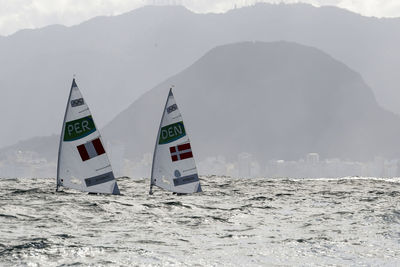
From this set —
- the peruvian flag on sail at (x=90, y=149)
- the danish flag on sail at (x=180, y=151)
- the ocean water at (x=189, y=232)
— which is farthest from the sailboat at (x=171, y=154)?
the peruvian flag on sail at (x=90, y=149)

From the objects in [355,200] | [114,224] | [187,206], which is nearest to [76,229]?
[114,224]

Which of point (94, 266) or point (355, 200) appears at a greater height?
point (94, 266)

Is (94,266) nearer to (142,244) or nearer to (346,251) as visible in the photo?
(142,244)

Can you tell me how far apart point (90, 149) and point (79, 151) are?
48cm

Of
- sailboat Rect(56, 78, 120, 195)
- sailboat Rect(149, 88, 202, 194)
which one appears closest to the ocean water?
sailboat Rect(149, 88, 202, 194)

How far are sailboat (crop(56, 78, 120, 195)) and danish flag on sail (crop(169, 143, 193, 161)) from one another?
458 centimetres

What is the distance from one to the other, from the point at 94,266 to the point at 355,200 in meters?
22.0

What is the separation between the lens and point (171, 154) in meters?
28.8

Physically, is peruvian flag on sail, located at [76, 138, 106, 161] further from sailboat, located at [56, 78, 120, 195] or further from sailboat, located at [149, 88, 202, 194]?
sailboat, located at [149, 88, 202, 194]

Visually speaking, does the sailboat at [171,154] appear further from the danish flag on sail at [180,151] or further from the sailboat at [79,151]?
the sailboat at [79,151]

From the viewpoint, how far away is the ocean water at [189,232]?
45.9 ft

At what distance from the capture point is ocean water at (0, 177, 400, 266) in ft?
45.9

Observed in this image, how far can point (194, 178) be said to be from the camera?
29.6 meters

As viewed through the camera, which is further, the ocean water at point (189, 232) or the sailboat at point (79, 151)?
the sailboat at point (79, 151)
